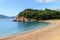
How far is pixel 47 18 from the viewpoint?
48344mm

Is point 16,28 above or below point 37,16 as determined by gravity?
below

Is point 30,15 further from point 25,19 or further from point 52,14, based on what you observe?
point 52,14

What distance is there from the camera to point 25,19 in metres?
51.1

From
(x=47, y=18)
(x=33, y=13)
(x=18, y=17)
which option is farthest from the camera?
(x=18, y=17)

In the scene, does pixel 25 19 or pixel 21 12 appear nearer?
pixel 25 19

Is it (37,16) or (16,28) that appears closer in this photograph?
(16,28)

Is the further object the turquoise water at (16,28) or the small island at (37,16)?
the small island at (37,16)

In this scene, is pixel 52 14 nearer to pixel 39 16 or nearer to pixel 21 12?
pixel 39 16

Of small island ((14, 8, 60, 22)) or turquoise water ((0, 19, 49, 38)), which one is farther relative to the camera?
small island ((14, 8, 60, 22))

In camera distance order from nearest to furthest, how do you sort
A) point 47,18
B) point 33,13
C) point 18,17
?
1. point 47,18
2. point 33,13
3. point 18,17

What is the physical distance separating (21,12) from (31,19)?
8419 mm

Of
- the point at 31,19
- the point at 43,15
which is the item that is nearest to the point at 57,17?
the point at 43,15

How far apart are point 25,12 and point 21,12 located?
244cm

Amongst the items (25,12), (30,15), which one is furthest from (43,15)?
(25,12)
